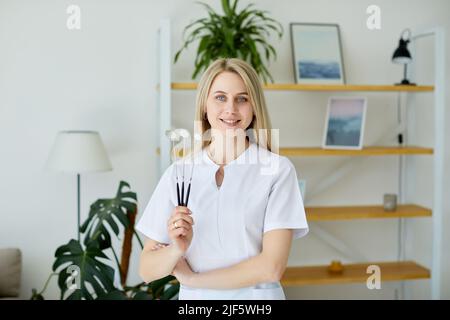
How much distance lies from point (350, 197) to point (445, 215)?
492mm

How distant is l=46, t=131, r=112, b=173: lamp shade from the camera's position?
205cm

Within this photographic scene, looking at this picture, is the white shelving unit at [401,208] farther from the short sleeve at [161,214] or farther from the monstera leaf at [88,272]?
the short sleeve at [161,214]

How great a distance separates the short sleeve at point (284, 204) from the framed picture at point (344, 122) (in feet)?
5.10

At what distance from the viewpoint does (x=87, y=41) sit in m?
2.33

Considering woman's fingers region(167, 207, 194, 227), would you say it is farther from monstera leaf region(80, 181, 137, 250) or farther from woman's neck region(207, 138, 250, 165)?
monstera leaf region(80, 181, 137, 250)

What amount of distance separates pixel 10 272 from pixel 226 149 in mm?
1616

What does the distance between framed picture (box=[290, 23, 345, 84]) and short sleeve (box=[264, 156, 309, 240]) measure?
159cm

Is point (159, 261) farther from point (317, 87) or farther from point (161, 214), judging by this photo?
point (317, 87)

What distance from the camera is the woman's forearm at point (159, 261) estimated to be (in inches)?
29.7

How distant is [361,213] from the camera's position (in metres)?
2.35

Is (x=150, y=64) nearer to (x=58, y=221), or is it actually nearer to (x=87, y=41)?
(x=87, y=41)

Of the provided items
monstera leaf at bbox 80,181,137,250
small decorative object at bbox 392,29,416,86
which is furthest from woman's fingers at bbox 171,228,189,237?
small decorative object at bbox 392,29,416,86

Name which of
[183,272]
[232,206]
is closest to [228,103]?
[232,206]
